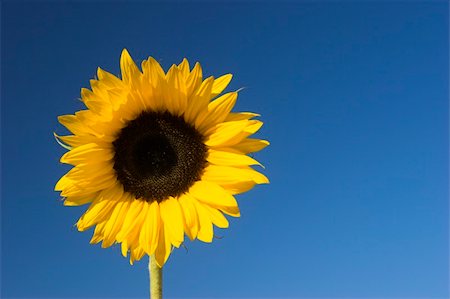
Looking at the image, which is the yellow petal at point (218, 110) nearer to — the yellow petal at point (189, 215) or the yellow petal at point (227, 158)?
the yellow petal at point (227, 158)

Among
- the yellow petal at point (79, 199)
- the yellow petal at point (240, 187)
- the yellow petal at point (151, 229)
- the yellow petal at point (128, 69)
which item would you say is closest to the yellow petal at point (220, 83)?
the yellow petal at point (128, 69)

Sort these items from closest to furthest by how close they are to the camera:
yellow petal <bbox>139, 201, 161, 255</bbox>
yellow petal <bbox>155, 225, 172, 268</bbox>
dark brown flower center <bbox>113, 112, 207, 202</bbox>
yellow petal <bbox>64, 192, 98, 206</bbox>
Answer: yellow petal <bbox>155, 225, 172, 268</bbox>, yellow petal <bbox>139, 201, 161, 255</bbox>, yellow petal <bbox>64, 192, 98, 206</bbox>, dark brown flower center <bbox>113, 112, 207, 202</bbox>

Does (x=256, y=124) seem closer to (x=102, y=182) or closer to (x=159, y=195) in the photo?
(x=159, y=195)

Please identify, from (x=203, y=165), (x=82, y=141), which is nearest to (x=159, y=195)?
(x=203, y=165)

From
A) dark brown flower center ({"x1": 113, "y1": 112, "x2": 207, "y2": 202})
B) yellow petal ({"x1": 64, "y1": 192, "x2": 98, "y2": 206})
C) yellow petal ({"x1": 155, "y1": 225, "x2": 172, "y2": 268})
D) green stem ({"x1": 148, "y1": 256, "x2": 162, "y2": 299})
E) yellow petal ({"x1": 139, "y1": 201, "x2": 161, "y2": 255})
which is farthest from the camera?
dark brown flower center ({"x1": 113, "y1": 112, "x2": 207, "y2": 202})

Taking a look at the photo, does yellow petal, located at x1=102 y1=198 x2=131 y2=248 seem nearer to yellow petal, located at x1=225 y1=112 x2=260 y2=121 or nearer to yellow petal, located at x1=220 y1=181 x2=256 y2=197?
yellow petal, located at x1=220 y1=181 x2=256 y2=197

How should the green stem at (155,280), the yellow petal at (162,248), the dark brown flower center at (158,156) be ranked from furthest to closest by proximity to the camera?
the dark brown flower center at (158,156), the yellow petal at (162,248), the green stem at (155,280)

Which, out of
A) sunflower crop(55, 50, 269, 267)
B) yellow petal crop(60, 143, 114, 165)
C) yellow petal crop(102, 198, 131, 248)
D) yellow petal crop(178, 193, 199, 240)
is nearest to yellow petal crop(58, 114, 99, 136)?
sunflower crop(55, 50, 269, 267)
